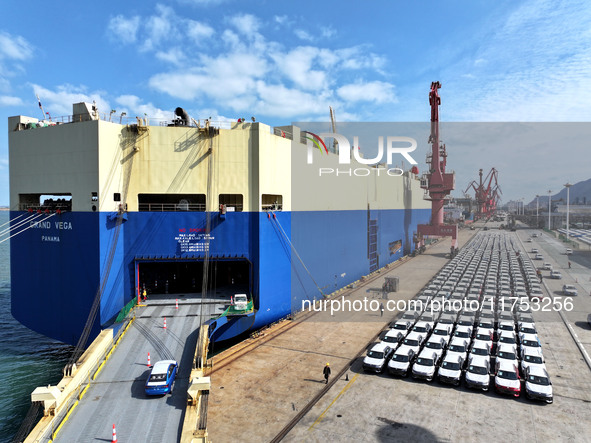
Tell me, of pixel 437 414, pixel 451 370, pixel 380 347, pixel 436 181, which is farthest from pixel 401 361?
pixel 436 181

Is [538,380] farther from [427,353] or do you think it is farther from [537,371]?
[427,353]

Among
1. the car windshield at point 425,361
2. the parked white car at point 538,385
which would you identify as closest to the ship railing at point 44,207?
the car windshield at point 425,361

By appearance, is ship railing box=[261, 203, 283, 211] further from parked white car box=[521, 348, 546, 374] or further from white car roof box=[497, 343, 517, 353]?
parked white car box=[521, 348, 546, 374]

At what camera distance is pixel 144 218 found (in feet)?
87.0

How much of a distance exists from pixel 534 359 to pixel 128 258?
25.6 meters

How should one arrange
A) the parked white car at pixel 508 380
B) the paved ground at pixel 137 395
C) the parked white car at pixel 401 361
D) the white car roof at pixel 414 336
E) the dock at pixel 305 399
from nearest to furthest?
the paved ground at pixel 137 395 < the dock at pixel 305 399 < the parked white car at pixel 508 380 < the parked white car at pixel 401 361 < the white car roof at pixel 414 336

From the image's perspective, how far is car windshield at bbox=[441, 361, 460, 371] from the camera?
65.4 feet

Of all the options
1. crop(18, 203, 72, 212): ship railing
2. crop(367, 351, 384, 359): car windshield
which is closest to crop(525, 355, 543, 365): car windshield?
crop(367, 351, 384, 359): car windshield

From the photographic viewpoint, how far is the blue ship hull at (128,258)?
2516 cm

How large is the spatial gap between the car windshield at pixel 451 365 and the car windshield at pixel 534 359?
4250 mm

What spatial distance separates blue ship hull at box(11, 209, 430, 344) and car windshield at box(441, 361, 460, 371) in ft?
40.9

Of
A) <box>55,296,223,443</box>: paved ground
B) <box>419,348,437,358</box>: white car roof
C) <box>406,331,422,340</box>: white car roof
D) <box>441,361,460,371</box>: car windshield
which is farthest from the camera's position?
<box>406,331,422,340</box>: white car roof

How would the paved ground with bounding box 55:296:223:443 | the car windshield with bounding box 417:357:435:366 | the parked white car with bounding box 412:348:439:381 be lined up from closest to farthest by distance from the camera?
the paved ground with bounding box 55:296:223:443
the parked white car with bounding box 412:348:439:381
the car windshield with bounding box 417:357:435:366

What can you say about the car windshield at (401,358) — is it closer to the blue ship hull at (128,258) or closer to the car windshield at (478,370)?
A: the car windshield at (478,370)
